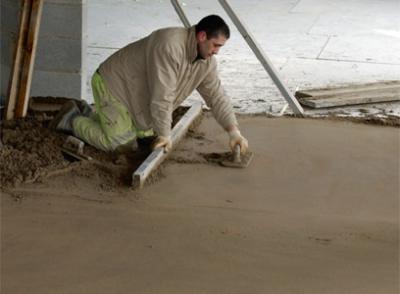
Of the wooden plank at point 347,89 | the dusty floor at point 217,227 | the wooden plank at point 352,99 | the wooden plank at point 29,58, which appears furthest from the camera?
the wooden plank at point 347,89

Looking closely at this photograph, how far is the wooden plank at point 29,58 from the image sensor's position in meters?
5.04

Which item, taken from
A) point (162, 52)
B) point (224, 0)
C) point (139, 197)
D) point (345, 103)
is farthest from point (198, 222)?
point (345, 103)

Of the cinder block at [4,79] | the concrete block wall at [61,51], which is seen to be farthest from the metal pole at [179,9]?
the cinder block at [4,79]

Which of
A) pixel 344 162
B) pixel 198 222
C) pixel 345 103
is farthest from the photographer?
pixel 345 103

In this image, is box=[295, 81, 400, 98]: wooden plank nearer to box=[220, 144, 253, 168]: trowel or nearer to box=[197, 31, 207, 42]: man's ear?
box=[220, 144, 253, 168]: trowel

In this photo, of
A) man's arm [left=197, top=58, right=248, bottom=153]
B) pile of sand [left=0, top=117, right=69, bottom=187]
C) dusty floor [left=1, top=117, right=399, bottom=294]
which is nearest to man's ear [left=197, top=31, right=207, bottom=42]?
man's arm [left=197, top=58, right=248, bottom=153]

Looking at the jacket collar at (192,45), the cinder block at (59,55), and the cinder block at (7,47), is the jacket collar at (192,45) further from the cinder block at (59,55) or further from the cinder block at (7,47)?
the cinder block at (7,47)

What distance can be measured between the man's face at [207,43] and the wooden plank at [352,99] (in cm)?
181

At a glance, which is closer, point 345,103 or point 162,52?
point 162,52

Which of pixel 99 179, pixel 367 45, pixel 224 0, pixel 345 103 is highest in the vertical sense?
pixel 224 0

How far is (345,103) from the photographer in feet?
20.0

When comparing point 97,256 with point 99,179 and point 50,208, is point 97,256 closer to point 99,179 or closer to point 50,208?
point 50,208

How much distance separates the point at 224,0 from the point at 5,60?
163cm

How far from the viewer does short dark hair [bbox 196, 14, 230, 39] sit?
169 inches
